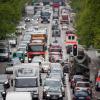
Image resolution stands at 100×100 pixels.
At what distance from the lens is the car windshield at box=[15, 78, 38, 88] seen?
48.1 metres

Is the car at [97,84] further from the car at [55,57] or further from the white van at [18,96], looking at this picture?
the car at [55,57]

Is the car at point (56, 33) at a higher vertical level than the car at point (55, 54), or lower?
lower

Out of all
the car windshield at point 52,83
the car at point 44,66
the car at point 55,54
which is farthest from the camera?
the car at point 55,54

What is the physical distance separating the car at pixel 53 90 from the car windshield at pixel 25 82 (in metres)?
1.16

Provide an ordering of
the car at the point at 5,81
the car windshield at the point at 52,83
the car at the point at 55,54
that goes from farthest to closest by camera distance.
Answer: the car at the point at 55,54 < the car at the point at 5,81 < the car windshield at the point at 52,83

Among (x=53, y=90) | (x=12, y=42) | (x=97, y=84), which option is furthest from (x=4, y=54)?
(x=53, y=90)

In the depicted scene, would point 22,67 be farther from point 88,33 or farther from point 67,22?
point 67,22

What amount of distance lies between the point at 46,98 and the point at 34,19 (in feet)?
331

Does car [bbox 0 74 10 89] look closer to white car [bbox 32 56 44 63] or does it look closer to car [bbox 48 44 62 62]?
white car [bbox 32 56 44 63]

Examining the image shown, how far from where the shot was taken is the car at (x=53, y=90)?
159ft

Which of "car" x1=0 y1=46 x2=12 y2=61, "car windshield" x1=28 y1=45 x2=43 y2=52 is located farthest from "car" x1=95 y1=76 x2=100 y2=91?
"car" x1=0 y1=46 x2=12 y2=61

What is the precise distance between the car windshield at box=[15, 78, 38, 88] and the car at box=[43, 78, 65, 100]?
1.16m

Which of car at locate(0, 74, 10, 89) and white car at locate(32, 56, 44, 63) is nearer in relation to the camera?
car at locate(0, 74, 10, 89)

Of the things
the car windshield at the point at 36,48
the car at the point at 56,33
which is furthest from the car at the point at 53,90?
the car at the point at 56,33
